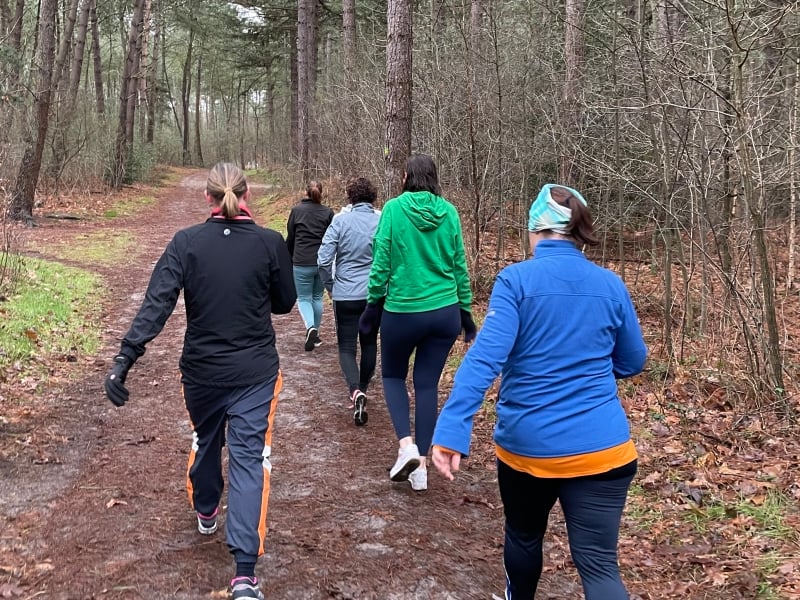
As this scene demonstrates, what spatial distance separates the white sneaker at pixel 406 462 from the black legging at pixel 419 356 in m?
0.10

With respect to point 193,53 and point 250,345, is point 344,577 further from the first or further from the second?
point 193,53

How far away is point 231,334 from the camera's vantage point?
129 inches

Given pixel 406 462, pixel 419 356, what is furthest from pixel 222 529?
pixel 419 356

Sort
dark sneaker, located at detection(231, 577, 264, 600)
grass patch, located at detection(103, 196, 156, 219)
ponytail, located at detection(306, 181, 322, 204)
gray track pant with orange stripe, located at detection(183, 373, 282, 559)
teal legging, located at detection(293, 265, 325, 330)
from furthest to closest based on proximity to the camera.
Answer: grass patch, located at detection(103, 196, 156, 219)
teal legging, located at detection(293, 265, 325, 330)
ponytail, located at detection(306, 181, 322, 204)
gray track pant with orange stripe, located at detection(183, 373, 282, 559)
dark sneaker, located at detection(231, 577, 264, 600)

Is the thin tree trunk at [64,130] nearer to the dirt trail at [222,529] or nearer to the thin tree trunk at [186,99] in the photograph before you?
the dirt trail at [222,529]

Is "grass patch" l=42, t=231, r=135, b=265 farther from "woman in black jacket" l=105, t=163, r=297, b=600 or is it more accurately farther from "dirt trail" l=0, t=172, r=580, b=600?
"woman in black jacket" l=105, t=163, r=297, b=600

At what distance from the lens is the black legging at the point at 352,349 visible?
5738 mm

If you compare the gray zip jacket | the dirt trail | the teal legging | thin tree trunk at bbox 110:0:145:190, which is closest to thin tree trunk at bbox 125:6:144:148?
thin tree trunk at bbox 110:0:145:190

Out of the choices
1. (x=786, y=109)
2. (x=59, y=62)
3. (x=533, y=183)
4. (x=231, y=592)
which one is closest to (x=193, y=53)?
(x=59, y=62)

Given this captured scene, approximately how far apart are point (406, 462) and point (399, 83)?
518 cm

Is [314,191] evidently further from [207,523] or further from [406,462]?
[207,523]

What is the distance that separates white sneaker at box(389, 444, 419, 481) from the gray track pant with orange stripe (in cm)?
138

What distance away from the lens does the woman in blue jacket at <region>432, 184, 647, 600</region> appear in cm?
243

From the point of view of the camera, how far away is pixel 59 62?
1877 cm
